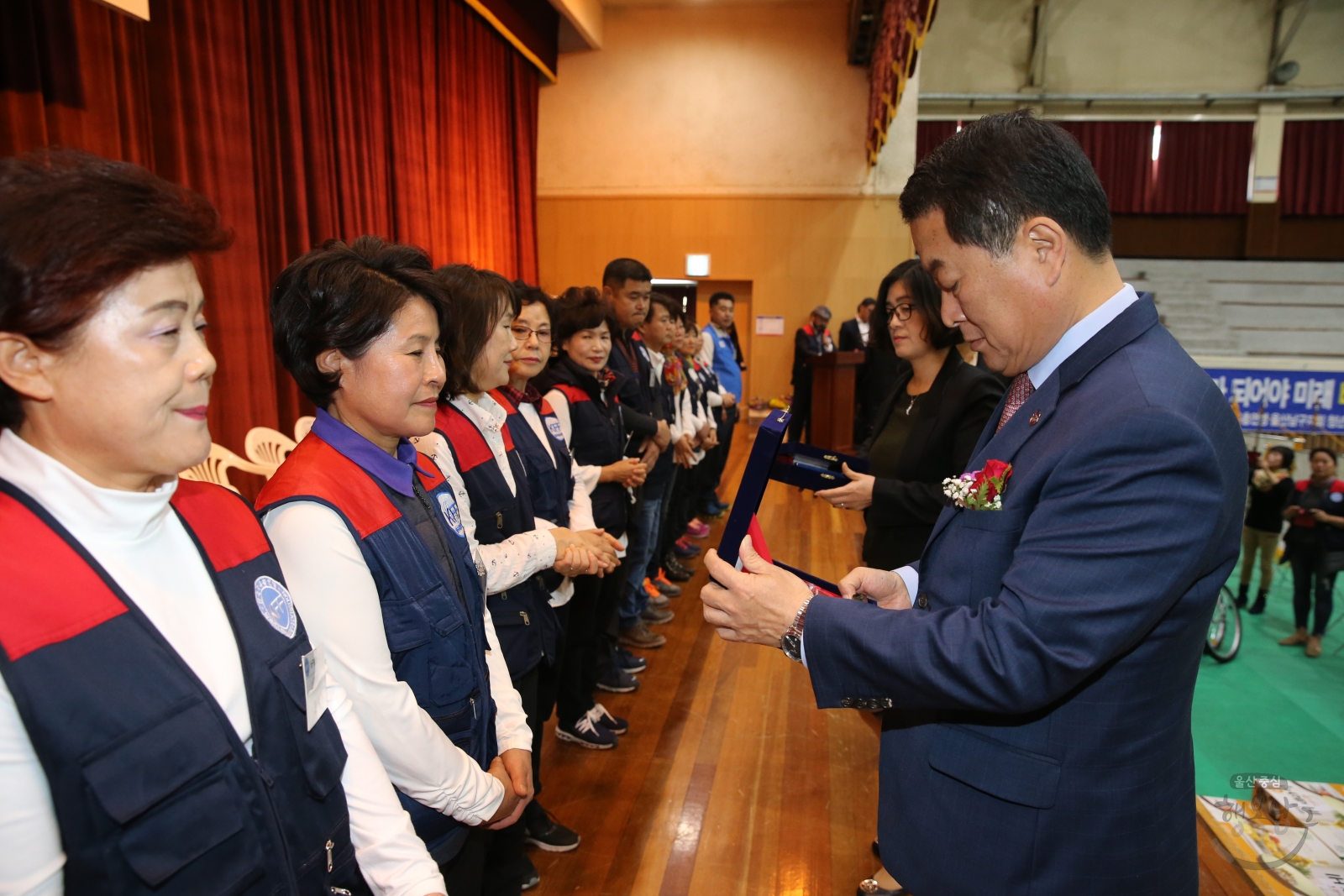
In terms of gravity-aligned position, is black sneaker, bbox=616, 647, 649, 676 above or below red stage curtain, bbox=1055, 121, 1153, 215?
below

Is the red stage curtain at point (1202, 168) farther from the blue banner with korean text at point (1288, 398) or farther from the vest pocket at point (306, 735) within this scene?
the vest pocket at point (306, 735)

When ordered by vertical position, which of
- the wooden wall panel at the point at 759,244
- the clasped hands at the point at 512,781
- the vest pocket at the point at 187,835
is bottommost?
the clasped hands at the point at 512,781

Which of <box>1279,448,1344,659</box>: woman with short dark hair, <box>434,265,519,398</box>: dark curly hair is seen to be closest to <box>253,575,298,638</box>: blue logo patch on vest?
<box>434,265,519,398</box>: dark curly hair

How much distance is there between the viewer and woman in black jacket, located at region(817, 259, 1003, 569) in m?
2.15

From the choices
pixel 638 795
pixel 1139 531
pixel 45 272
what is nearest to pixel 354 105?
pixel 638 795

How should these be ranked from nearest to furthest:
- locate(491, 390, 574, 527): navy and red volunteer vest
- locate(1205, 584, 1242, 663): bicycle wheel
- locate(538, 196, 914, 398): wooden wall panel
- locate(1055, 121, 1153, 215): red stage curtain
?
locate(491, 390, 574, 527): navy and red volunteer vest
locate(1205, 584, 1242, 663): bicycle wheel
locate(538, 196, 914, 398): wooden wall panel
locate(1055, 121, 1153, 215): red stage curtain

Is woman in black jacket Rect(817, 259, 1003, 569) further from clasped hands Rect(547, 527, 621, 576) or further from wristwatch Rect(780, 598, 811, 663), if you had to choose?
wristwatch Rect(780, 598, 811, 663)

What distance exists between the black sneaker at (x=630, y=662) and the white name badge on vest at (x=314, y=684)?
257 centimetres

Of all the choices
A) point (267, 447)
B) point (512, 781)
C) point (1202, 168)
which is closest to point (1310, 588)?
point (512, 781)

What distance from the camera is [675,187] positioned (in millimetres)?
10617

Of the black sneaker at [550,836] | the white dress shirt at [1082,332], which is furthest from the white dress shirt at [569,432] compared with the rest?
the white dress shirt at [1082,332]

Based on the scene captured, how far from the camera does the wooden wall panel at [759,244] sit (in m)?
10.3

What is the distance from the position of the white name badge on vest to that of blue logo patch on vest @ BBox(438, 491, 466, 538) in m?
0.46

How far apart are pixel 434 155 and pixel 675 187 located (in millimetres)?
4034
